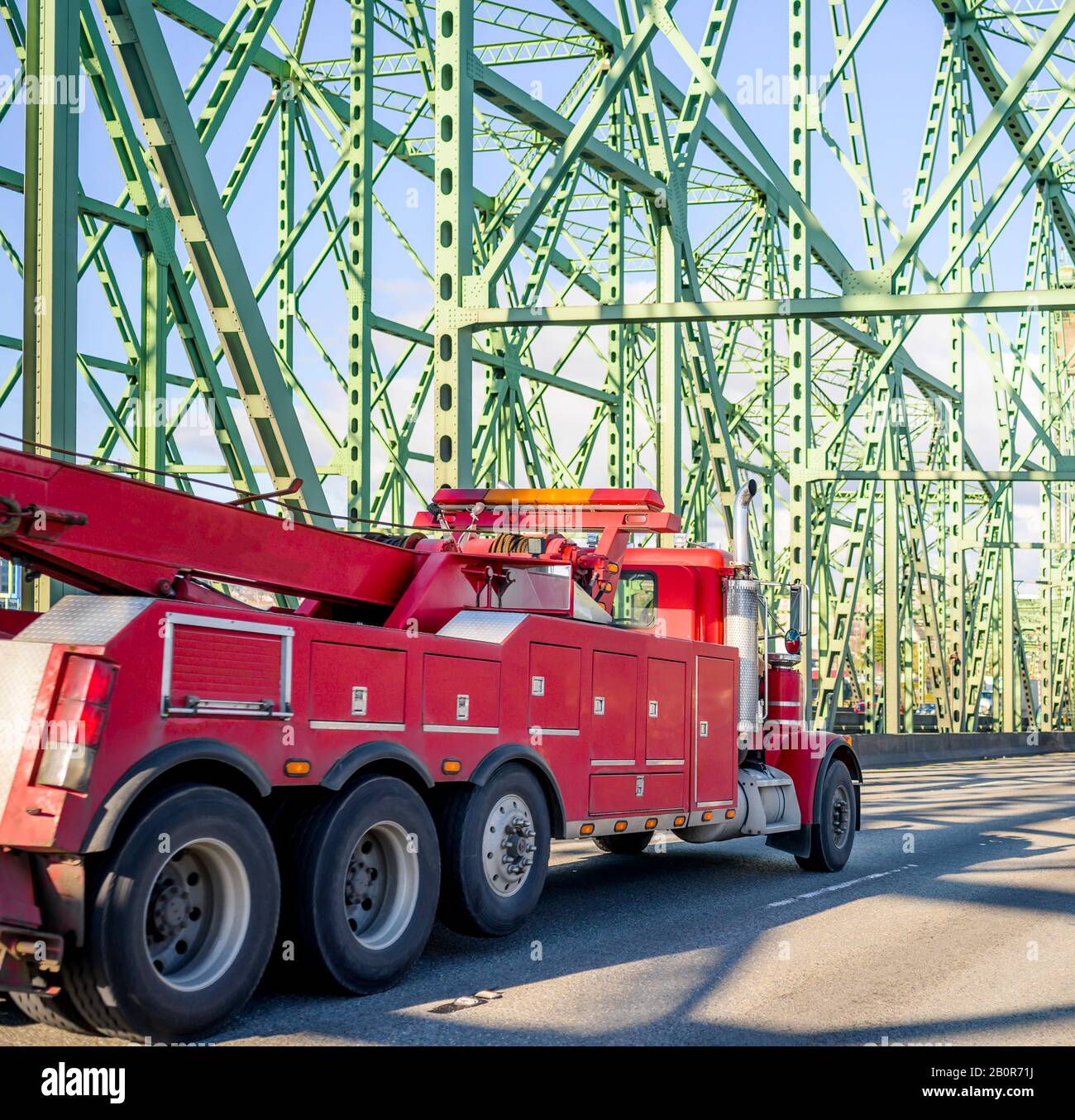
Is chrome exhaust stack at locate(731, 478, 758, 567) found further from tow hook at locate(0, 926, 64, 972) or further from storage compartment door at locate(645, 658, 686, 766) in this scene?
tow hook at locate(0, 926, 64, 972)

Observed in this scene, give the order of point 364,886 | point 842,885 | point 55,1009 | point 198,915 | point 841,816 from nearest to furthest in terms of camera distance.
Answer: point 55,1009 → point 198,915 → point 364,886 → point 842,885 → point 841,816

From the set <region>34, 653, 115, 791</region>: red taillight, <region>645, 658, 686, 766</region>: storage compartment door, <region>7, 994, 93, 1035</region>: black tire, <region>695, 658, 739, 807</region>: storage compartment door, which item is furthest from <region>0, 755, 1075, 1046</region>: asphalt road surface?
<region>34, 653, 115, 791</region>: red taillight

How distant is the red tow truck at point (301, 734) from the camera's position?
586 centimetres

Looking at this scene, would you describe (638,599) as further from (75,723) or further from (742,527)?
(75,723)

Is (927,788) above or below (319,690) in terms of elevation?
below

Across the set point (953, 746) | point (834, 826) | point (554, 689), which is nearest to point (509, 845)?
point (554, 689)

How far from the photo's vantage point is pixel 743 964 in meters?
8.25

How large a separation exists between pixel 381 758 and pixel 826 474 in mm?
19154

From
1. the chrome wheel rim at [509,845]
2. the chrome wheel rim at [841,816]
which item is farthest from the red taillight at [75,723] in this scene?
the chrome wheel rim at [841,816]

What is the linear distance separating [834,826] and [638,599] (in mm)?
2860

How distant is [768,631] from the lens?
40.6 feet
